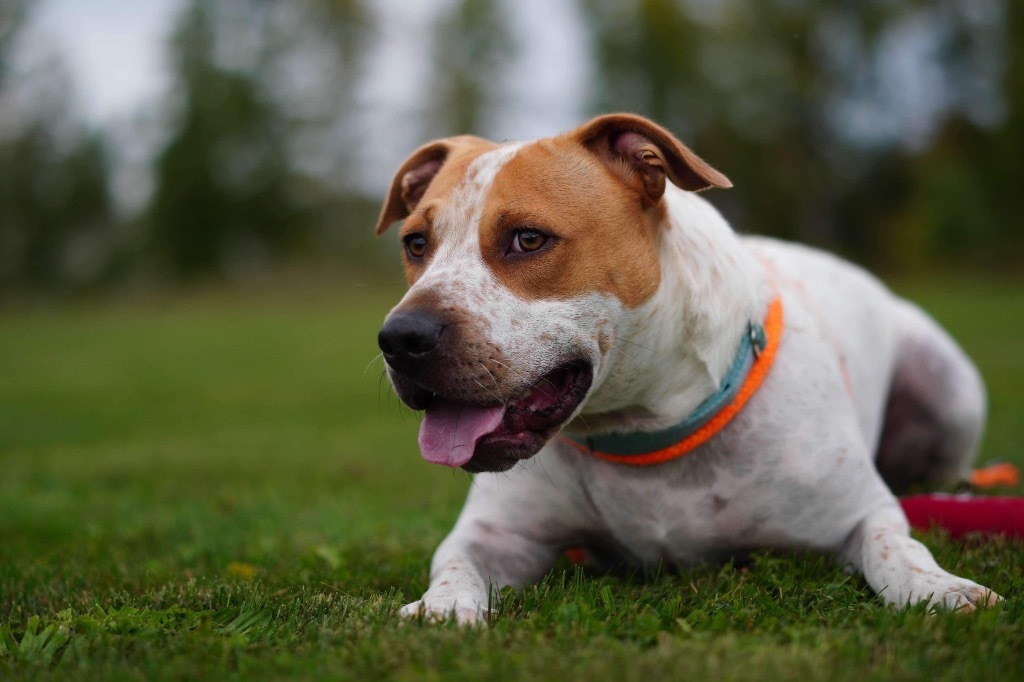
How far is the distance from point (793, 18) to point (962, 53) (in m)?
5.95

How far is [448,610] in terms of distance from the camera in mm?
2742

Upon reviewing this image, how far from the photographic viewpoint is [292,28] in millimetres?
44969

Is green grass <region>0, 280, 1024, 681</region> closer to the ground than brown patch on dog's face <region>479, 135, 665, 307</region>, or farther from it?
closer to the ground

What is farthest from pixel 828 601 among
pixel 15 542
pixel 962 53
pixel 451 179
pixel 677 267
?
pixel 962 53

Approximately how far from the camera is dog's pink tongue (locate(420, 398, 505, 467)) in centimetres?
291

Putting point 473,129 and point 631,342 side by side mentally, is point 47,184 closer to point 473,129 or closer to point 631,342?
point 473,129

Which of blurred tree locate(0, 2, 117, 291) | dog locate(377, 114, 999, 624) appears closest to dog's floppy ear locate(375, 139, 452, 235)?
dog locate(377, 114, 999, 624)

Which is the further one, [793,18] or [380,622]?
[793,18]

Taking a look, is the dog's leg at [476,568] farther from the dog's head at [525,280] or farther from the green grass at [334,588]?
the dog's head at [525,280]

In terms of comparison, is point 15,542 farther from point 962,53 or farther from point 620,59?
point 620,59

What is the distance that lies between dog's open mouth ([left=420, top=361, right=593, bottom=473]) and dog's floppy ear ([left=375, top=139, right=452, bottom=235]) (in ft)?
4.31

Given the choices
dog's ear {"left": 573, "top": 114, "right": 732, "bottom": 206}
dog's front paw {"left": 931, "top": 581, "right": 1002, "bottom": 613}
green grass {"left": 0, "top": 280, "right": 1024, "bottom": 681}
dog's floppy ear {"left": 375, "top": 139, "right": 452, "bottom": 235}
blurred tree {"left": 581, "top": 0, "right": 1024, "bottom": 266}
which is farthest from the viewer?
blurred tree {"left": 581, "top": 0, "right": 1024, "bottom": 266}

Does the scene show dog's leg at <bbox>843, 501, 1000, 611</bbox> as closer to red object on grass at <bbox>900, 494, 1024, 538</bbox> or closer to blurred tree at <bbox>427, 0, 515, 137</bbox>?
red object on grass at <bbox>900, 494, 1024, 538</bbox>

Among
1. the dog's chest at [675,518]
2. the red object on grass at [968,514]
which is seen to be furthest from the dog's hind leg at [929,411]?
the dog's chest at [675,518]
